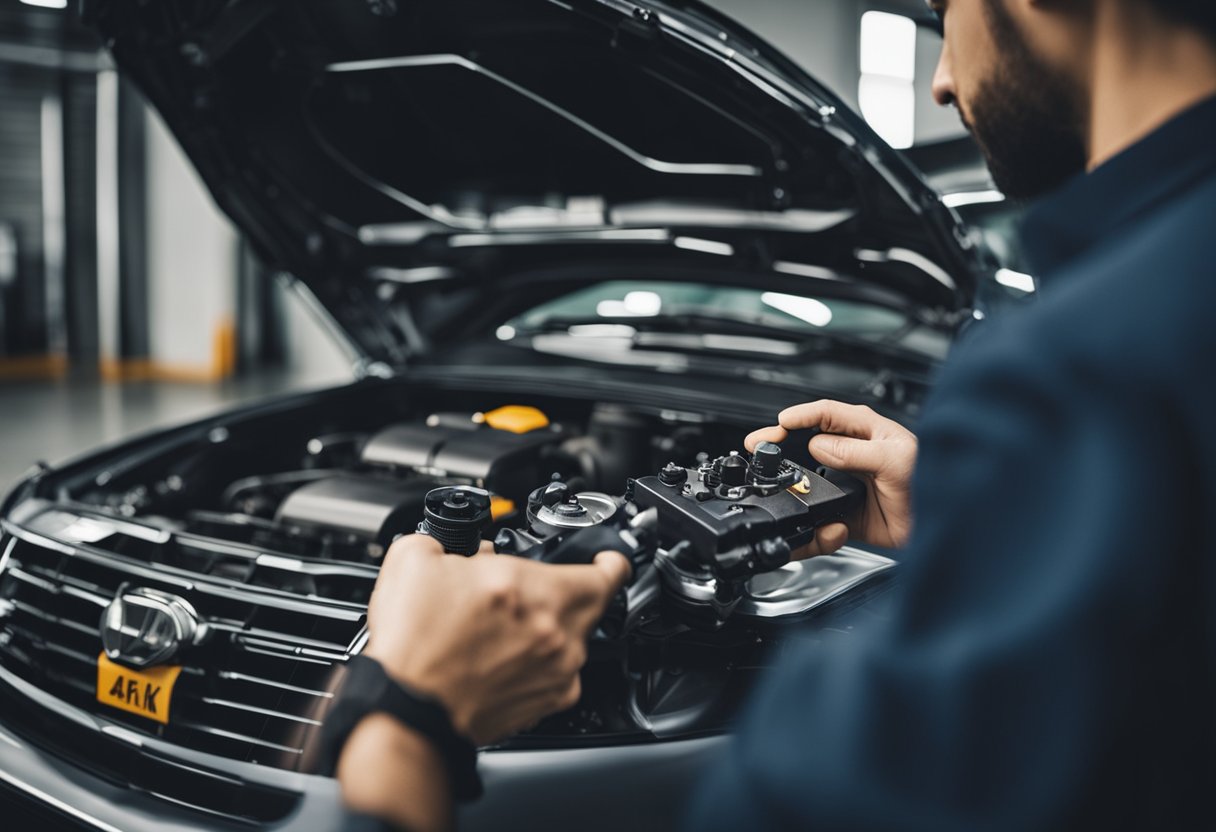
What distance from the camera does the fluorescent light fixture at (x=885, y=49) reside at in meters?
5.83

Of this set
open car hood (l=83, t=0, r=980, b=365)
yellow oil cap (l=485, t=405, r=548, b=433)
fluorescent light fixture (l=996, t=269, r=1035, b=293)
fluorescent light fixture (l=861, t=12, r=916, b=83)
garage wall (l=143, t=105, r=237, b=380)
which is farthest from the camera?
garage wall (l=143, t=105, r=237, b=380)

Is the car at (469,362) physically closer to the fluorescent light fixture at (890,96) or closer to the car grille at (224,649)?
the car grille at (224,649)

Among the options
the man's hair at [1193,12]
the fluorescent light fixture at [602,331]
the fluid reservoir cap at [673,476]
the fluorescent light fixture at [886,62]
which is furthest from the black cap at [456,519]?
the fluorescent light fixture at [886,62]

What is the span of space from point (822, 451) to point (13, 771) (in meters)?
1.14

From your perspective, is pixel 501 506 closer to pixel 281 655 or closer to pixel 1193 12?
pixel 281 655

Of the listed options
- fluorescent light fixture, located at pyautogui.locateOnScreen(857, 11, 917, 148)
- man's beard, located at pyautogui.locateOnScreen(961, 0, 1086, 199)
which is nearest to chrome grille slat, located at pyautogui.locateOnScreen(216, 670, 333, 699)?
man's beard, located at pyautogui.locateOnScreen(961, 0, 1086, 199)

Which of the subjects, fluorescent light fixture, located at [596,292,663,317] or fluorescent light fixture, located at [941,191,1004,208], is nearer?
fluorescent light fixture, located at [941,191,1004,208]

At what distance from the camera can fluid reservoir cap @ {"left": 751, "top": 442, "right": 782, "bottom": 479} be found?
891 millimetres

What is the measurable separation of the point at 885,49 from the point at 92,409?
6.19 meters

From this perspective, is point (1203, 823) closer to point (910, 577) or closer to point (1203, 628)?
point (1203, 628)

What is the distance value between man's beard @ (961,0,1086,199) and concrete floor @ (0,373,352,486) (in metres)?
4.30

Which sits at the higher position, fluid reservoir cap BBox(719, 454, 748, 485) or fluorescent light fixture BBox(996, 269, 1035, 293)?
fluorescent light fixture BBox(996, 269, 1035, 293)

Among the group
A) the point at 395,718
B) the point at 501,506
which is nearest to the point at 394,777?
the point at 395,718

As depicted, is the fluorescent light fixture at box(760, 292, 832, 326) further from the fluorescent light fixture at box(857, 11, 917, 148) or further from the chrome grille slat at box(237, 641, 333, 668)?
the fluorescent light fixture at box(857, 11, 917, 148)
